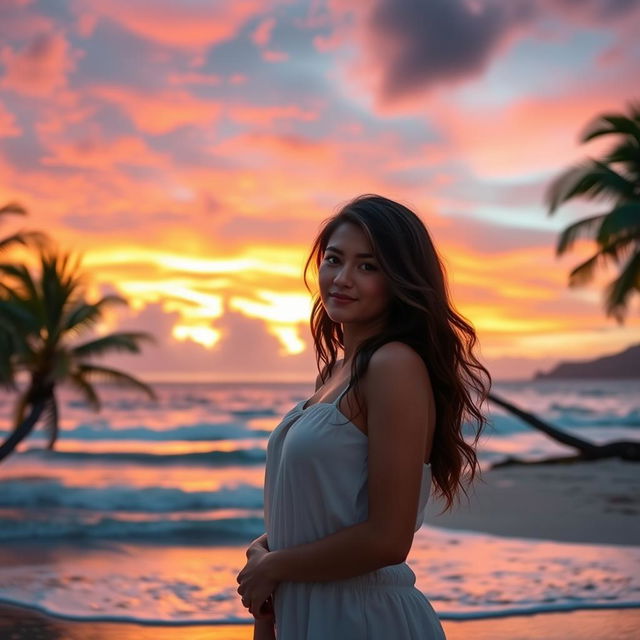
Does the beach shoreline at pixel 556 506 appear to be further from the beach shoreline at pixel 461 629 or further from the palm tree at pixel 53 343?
the palm tree at pixel 53 343

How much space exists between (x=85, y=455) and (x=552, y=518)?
58.4 feet

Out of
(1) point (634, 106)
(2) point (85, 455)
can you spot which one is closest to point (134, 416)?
(2) point (85, 455)

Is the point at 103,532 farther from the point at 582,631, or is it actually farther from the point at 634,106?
the point at 634,106

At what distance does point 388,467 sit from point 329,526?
9.0 inches

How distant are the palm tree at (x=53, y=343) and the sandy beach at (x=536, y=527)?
9208mm

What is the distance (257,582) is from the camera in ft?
6.01

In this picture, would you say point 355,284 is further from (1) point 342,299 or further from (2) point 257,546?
(2) point 257,546

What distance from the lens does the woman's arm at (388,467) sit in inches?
64.9

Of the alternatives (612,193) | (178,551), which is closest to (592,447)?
(612,193)

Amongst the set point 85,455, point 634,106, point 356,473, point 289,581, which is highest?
point 634,106

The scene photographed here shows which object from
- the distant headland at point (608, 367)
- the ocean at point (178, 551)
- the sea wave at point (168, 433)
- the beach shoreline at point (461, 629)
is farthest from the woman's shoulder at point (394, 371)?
the distant headland at point (608, 367)

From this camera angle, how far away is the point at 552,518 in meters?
11.9

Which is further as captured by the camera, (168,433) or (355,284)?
(168,433)

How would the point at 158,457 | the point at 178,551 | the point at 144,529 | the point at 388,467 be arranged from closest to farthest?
1. the point at 388,467
2. the point at 178,551
3. the point at 144,529
4. the point at 158,457
